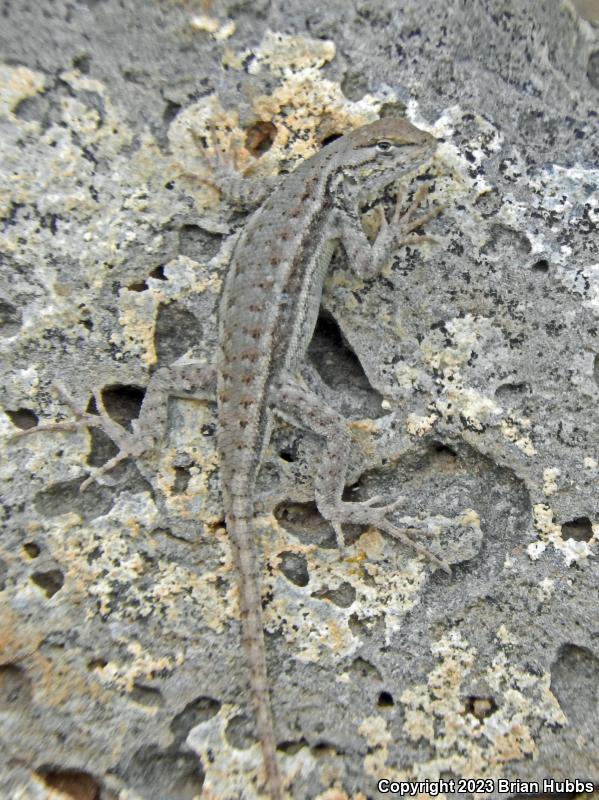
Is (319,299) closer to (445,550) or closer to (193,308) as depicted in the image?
(193,308)

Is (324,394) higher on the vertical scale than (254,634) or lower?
higher

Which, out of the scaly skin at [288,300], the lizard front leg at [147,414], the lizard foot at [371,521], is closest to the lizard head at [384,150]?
the scaly skin at [288,300]

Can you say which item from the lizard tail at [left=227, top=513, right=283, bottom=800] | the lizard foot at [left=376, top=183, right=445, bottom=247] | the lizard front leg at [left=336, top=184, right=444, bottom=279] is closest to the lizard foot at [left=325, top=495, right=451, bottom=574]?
the lizard tail at [left=227, top=513, right=283, bottom=800]

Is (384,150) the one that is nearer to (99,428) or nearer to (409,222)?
(409,222)

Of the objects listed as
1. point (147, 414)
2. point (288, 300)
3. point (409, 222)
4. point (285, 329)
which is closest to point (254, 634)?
point (147, 414)

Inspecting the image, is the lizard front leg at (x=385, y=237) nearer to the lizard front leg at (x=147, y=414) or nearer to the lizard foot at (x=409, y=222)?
the lizard foot at (x=409, y=222)

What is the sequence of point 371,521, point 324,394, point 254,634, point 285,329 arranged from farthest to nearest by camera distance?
point 324,394 → point 285,329 → point 371,521 → point 254,634

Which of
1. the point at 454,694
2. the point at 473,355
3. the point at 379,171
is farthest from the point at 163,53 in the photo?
the point at 454,694
